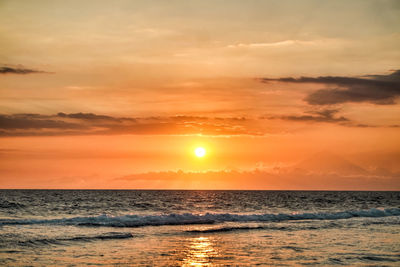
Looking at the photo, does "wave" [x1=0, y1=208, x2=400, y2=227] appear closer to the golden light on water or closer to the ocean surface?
the ocean surface

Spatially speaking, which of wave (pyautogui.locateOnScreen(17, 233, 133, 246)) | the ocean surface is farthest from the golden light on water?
wave (pyautogui.locateOnScreen(17, 233, 133, 246))

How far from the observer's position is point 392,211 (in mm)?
58938

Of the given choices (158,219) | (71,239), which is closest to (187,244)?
(71,239)

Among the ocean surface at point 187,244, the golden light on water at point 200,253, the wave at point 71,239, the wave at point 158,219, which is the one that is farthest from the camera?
the wave at point 158,219

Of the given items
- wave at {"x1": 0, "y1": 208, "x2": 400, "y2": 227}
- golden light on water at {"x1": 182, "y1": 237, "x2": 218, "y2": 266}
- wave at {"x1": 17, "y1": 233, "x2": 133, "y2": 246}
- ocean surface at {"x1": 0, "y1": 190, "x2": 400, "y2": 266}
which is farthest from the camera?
wave at {"x1": 0, "y1": 208, "x2": 400, "y2": 227}

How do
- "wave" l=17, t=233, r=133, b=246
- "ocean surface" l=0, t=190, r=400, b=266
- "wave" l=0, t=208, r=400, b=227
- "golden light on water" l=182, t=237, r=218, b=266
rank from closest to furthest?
"golden light on water" l=182, t=237, r=218, b=266 < "ocean surface" l=0, t=190, r=400, b=266 < "wave" l=17, t=233, r=133, b=246 < "wave" l=0, t=208, r=400, b=227

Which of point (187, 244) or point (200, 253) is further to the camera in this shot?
point (187, 244)

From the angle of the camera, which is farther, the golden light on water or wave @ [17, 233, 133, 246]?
wave @ [17, 233, 133, 246]

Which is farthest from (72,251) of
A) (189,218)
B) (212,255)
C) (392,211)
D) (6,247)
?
(392,211)

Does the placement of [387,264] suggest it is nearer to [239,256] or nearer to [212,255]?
[239,256]

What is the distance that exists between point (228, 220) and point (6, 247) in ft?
84.9

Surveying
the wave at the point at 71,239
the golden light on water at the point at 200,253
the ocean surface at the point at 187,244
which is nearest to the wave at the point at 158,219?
the ocean surface at the point at 187,244

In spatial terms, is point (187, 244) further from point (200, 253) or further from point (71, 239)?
point (71, 239)

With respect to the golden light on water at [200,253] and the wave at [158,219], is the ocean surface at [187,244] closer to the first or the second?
the golden light on water at [200,253]
